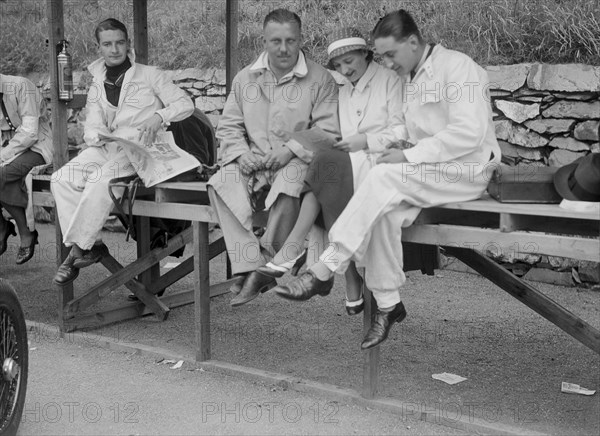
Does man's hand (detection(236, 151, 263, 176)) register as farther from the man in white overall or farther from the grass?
the grass

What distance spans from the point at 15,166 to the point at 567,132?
14.7 feet

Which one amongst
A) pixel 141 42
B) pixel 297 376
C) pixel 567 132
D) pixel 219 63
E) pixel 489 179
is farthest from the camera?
pixel 219 63

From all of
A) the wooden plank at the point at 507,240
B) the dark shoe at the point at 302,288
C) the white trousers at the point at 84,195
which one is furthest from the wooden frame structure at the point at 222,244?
the dark shoe at the point at 302,288

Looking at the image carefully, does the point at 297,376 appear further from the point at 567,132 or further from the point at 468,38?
the point at 468,38

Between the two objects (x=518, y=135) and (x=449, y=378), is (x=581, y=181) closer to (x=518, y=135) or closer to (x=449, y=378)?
(x=449, y=378)

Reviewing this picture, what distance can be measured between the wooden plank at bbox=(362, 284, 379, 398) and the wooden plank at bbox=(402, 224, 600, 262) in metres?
0.46

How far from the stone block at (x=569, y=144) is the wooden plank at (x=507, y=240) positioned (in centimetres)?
337

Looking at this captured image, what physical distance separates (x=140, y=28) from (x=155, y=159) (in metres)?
1.69

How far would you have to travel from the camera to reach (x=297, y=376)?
18.3ft

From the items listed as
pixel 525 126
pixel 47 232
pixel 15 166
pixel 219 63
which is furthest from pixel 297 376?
pixel 47 232

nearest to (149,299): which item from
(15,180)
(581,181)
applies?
(15,180)

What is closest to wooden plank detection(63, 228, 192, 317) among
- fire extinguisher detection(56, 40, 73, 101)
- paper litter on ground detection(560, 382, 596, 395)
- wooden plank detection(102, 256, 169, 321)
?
wooden plank detection(102, 256, 169, 321)

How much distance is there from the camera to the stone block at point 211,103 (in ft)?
31.8

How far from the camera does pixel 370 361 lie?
198 inches
